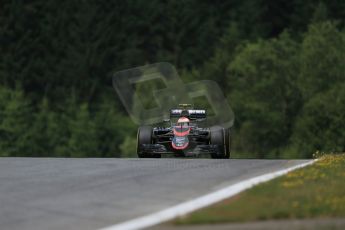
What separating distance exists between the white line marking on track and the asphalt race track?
0.85ft

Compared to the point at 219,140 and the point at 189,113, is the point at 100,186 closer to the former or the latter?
the point at 219,140

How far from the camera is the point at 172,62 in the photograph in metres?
140

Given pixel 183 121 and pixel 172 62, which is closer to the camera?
pixel 183 121

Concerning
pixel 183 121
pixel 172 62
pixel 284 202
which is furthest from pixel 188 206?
pixel 172 62

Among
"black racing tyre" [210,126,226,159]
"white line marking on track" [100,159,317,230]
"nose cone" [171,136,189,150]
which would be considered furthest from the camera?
"nose cone" [171,136,189,150]

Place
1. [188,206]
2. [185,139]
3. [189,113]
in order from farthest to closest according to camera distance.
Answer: [189,113]
[185,139]
[188,206]

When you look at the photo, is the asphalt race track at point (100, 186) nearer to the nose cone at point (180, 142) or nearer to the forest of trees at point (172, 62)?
the nose cone at point (180, 142)

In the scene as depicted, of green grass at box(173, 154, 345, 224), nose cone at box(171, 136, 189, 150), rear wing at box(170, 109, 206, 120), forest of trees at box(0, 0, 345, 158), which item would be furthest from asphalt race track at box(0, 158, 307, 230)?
forest of trees at box(0, 0, 345, 158)

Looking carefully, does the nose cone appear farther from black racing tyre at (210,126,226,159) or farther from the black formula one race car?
black racing tyre at (210,126,226,159)

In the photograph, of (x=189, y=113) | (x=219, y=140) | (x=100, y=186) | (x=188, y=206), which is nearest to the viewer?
(x=188, y=206)

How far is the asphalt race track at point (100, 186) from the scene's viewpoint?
13.8 m

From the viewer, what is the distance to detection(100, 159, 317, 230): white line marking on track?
12.9 metres

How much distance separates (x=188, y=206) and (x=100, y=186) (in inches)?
131

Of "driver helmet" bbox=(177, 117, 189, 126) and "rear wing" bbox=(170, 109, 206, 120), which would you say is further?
"rear wing" bbox=(170, 109, 206, 120)
